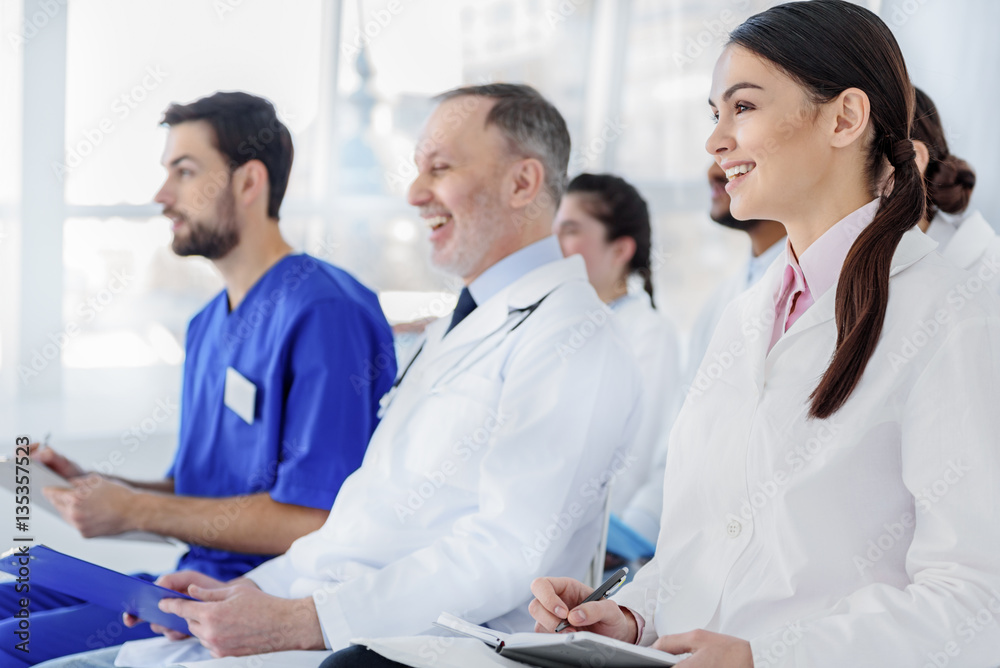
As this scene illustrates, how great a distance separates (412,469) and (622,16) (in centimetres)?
404

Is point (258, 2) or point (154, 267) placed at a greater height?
point (258, 2)

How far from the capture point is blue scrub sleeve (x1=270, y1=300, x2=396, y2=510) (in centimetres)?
169

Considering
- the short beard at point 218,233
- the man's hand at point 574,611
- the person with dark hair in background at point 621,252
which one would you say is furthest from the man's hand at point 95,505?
the person with dark hair in background at point 621,252

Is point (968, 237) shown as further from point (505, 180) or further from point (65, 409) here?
point (65, 409)

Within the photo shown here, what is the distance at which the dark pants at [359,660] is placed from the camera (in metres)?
0.98

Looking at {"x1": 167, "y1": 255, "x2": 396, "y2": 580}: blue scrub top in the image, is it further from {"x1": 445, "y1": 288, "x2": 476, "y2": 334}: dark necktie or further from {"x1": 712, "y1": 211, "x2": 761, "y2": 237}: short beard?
{"x1": 712, "y1": 211, "x2": 761, "y2": 237}: short beard

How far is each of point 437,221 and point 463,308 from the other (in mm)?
214

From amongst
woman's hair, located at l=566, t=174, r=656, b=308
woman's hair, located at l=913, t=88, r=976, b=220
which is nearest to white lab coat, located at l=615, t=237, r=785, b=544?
woman's hair, located at l=566, t=174, r=656, b=308

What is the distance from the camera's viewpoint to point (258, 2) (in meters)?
4.17

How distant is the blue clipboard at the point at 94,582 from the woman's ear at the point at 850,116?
1107mm

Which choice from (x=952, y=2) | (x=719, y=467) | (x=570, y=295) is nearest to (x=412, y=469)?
(x=570, y=295)

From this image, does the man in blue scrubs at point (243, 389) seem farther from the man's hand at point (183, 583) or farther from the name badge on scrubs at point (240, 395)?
the man's hand at point (183, 583)

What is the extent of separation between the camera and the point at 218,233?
78.1 inches

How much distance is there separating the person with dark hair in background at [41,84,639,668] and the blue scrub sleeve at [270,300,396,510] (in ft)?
0.34
